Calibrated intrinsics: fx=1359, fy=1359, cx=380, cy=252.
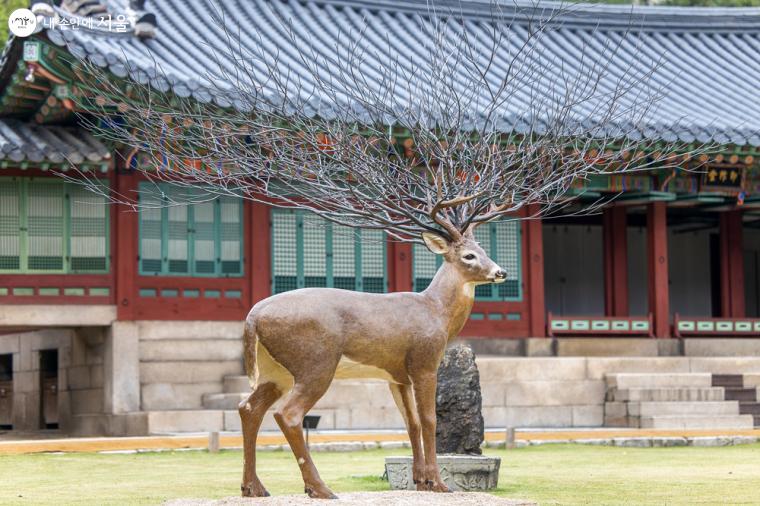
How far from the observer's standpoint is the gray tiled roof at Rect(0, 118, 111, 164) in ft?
72.3

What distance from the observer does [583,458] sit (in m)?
18.1

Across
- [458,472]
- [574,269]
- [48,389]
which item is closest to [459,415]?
[458,472]

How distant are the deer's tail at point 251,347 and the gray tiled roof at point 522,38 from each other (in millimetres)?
10626

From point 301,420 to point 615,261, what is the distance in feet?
62.7

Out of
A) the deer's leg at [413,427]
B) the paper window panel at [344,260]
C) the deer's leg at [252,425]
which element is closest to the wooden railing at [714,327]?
the paper window panel at [344,260]

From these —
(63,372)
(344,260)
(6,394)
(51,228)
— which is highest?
(51,228)

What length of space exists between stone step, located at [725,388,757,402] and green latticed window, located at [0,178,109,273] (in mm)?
11122

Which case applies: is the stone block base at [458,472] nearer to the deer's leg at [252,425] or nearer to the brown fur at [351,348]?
the brown fur at [351,348]

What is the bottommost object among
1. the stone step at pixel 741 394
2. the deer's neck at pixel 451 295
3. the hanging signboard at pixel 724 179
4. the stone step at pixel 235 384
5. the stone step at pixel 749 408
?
the stone step at pixel 749 408

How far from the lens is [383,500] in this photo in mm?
10320

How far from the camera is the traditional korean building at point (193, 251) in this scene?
22578 millimetres

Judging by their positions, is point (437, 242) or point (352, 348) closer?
point (352, 348)

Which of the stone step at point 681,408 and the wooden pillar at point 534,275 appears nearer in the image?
the stone step at point 681,408

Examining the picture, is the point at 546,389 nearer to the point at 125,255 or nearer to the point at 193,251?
the point at 193,251
